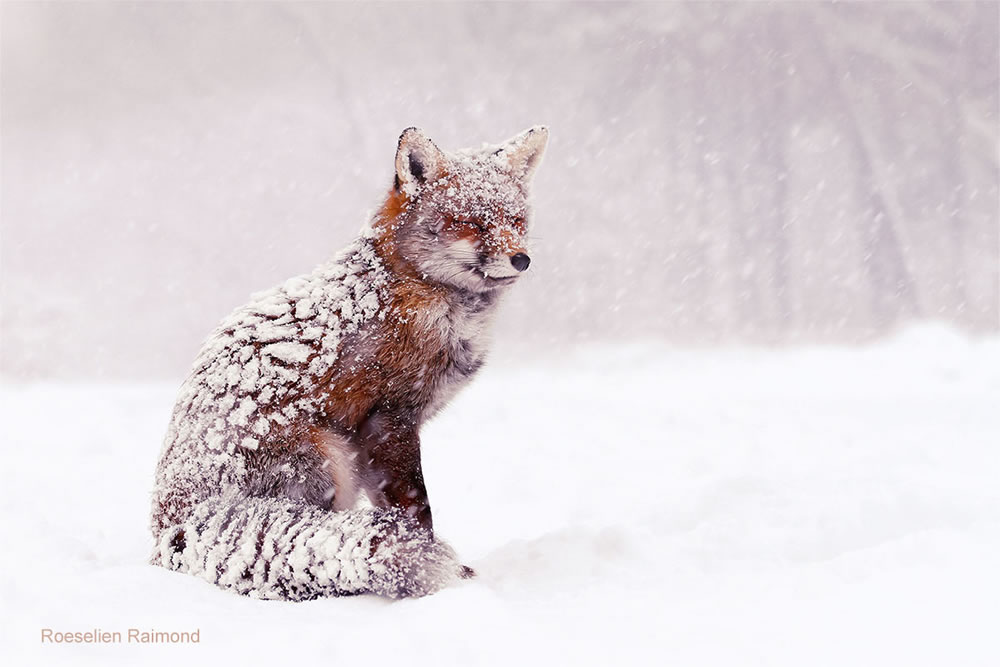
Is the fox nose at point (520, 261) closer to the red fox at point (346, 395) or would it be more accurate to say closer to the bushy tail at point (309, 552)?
the red fox at point (346, 395)

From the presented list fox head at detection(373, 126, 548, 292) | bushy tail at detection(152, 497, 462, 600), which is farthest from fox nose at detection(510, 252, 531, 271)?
bushy tail at detection(152, 497, 462, 600)

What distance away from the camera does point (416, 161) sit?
11.5ft

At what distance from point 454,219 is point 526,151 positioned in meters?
0.61

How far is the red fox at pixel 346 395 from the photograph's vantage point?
2.88 m

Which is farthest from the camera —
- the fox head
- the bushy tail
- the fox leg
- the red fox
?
the fox head

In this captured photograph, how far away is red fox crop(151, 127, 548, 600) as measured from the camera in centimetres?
288

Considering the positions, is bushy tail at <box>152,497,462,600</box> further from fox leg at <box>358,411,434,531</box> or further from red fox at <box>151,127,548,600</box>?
fox leg at <box>358,411,434,531</box>

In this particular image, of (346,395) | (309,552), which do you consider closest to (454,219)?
(346,395)

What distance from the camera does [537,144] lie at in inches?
150

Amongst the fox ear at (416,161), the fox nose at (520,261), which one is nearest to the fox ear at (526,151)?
the fox ear at (416,161)

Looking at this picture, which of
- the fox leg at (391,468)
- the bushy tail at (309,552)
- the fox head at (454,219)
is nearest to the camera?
the bushy tail at (309,552)

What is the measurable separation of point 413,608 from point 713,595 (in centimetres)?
102

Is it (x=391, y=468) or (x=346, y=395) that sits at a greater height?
(x=346, y=395)

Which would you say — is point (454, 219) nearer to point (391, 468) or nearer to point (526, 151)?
point (526, 151)
